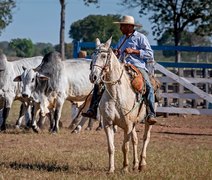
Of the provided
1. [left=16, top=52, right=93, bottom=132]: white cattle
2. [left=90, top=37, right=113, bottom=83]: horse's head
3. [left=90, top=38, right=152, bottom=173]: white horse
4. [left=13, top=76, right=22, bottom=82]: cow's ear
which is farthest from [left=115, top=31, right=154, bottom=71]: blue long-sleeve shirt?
[left=13, top=76, right=22, bottom=82]: cow's ear

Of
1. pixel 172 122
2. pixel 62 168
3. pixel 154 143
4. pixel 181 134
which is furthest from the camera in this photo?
pixel 172 122

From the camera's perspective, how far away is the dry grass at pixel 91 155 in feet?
35.0

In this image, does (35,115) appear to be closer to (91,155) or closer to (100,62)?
(91,155)

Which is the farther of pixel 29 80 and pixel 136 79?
pixel 29 80

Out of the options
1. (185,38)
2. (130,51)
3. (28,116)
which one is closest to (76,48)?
(28,116)

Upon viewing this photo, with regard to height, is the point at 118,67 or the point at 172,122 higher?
the point at 118,67

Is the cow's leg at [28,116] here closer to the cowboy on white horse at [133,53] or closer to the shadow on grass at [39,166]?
the shadow on grass at [39,166]

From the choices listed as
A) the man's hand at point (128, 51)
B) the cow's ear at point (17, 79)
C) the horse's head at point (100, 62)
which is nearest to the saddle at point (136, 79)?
the man's hand at point (128, 51)

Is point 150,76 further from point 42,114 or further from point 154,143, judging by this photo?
point 42,114

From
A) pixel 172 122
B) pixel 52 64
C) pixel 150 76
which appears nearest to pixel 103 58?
pixel 150 76

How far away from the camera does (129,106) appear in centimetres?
1088

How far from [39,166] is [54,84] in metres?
6.69

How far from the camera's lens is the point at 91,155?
12.9 m

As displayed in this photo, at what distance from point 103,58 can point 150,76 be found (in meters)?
1.65
